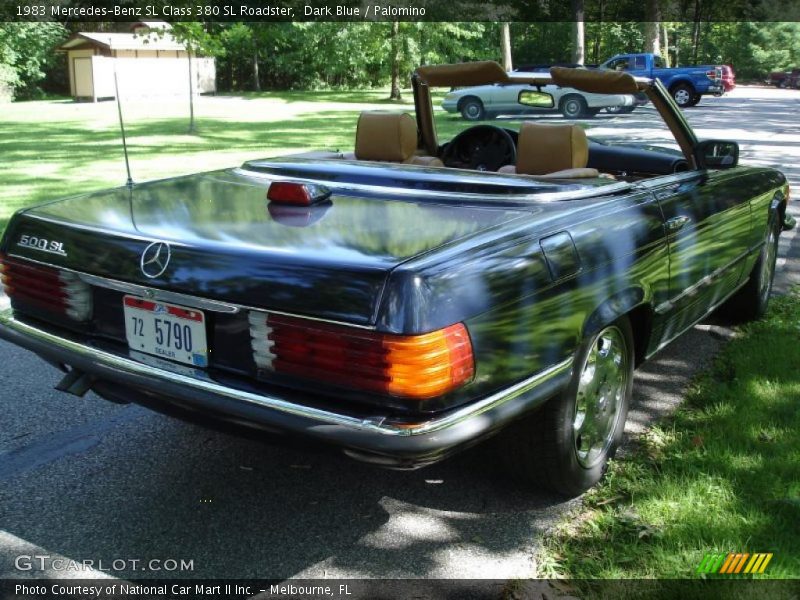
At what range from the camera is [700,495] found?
3057 mm

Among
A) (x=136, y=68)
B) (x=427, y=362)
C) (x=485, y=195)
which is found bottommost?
(x=427, y=362)

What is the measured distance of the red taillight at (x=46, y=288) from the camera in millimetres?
2889

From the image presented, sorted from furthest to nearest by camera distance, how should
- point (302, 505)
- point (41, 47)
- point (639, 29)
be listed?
1. point (639, 29)
2. point (41, 47)
3. point (302, 505)

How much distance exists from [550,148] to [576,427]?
123 centimetres

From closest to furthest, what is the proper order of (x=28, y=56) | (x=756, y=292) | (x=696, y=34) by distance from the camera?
(x=756, y=292) < (x=28, y=56) < (x=696, y=34)

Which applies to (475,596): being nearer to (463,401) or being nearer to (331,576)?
(331,576)

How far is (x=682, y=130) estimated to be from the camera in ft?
13.4

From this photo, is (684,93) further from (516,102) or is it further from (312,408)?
(312,408)

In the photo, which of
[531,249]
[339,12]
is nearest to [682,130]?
[531,249]

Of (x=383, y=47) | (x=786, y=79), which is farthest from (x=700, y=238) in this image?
(x=786, y=79)

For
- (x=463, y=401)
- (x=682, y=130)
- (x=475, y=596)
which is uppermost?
(x=682, y=130)

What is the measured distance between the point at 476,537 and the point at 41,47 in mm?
44647

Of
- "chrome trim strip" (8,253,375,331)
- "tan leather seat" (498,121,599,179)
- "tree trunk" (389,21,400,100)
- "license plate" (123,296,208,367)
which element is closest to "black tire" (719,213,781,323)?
"tan leather seat" (498,121,599,179)

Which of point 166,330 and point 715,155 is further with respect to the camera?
point 715,155
